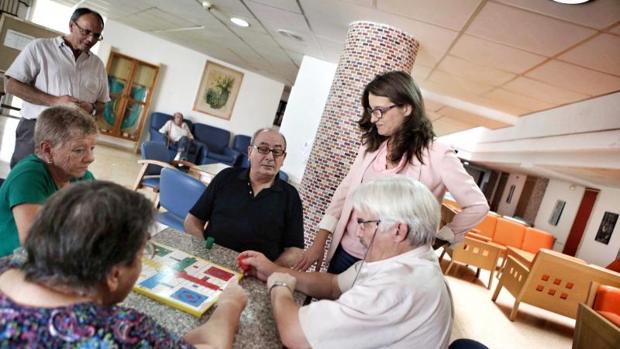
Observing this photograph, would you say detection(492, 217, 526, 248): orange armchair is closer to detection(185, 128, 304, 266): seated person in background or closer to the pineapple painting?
detection(185, 128, 304, 266): seated person in background

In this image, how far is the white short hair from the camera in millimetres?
1213

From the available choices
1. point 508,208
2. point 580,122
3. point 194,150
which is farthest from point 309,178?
point 508,208

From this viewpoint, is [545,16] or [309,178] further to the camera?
[309,178]

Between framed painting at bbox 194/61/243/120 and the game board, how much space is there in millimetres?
10046

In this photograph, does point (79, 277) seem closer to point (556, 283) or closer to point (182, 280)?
point (182, 280)

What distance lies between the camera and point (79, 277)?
→ 0.63 metres

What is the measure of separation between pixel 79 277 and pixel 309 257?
4.34ft

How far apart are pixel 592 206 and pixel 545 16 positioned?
28.1ft

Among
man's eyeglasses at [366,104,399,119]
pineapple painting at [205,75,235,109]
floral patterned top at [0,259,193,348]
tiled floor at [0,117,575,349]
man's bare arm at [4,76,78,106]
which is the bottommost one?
tiled floor at [0,117,575,349]

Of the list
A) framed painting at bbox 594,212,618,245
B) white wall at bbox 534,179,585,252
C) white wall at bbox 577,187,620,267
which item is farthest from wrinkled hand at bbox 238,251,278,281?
white wall at bbox 534,179,585,252

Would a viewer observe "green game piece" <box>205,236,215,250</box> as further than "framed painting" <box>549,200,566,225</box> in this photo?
No

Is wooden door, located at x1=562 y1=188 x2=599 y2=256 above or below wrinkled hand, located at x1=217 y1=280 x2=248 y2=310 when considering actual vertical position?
above

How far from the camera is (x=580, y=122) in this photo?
4.77 meters

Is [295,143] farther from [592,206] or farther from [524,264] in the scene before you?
[592,206]
